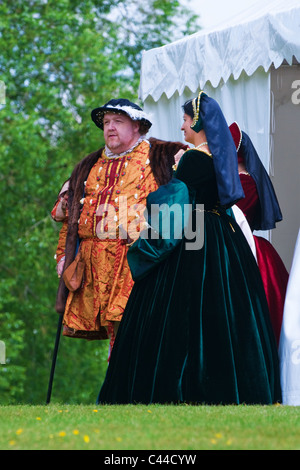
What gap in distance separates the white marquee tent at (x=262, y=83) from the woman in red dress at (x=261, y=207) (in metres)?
0.44

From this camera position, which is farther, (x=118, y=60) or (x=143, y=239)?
(x=118, y=60)

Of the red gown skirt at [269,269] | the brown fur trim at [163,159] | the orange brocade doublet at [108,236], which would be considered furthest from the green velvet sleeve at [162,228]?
the red gown skirt at [269,269]

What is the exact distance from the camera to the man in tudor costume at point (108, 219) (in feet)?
19.0

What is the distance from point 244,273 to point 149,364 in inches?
27.1

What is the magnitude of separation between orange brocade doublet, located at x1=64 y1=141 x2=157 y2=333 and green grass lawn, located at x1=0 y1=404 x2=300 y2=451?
1.26m

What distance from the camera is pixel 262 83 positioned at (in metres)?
6.39

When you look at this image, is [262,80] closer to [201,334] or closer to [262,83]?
[262,83]

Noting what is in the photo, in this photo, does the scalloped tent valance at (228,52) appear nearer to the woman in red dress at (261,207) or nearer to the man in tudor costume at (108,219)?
the woman in red dress at (261,207)

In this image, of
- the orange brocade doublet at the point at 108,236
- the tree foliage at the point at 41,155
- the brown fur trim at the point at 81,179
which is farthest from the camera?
the tree foliage at the point at 41,155

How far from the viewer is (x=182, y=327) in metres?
4.93

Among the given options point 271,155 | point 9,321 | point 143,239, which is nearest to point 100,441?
point 143,239

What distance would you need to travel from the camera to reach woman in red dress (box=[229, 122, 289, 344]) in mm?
5863
